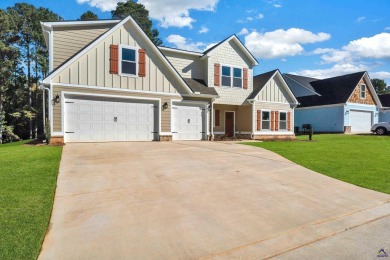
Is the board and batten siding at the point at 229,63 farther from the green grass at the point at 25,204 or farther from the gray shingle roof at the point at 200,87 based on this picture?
the green grass at the point at 25,204

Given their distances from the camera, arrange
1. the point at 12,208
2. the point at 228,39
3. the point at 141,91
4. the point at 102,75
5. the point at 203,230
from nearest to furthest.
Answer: the point at 203,230, the point at 12,208, the point at 102,75, the point at 141,91, the point at 228,39

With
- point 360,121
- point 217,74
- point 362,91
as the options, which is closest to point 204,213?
point 217,74

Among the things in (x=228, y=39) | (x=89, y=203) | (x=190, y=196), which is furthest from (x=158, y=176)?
(x=228, y=39)

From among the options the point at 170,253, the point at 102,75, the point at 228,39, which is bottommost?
the point at 170,253

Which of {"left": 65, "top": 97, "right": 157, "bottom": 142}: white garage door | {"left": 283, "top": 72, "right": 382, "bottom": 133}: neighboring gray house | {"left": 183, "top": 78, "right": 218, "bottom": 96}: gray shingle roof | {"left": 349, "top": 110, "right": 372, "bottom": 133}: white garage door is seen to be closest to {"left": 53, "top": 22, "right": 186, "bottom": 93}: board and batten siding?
{"left": 65, "top": 97, "right": 157, "bottom": 142}: white garage door

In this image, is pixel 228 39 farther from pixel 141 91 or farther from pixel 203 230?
pixel 203 230

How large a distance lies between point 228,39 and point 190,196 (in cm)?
1580

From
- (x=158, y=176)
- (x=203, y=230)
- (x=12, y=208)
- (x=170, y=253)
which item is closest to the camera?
(x=170, y=253)

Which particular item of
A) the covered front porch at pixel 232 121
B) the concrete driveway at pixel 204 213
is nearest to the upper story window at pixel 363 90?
the covered front porch at pixel 232 121

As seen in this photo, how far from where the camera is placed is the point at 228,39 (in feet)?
62.3

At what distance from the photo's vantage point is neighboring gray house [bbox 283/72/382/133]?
1044 inches

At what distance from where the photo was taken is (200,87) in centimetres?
1752

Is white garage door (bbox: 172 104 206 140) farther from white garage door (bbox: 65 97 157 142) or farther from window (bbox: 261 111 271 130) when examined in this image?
window (bbox: 261 111 271 130)

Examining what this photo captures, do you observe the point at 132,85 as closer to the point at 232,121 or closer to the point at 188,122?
the point at 188,122
